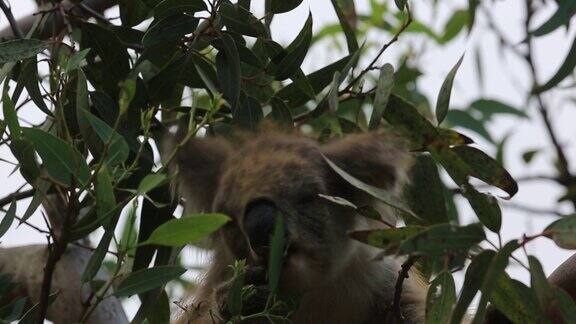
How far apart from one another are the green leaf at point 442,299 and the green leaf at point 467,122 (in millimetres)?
2215

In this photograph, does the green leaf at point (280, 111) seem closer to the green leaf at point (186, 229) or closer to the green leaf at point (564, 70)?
the green leaf at point (564, 70)

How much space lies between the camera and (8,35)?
10.8ft

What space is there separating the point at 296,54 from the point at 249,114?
0.59 feet

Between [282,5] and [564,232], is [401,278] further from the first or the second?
[282,5]

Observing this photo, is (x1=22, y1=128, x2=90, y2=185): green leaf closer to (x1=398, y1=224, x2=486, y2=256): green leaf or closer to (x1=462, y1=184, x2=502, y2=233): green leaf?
(x1=398, y1=224, x2=486, y2=256): green leaf

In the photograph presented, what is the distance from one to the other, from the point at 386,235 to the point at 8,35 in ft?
6.03

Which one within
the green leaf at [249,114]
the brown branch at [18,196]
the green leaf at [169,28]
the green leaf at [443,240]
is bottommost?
the green leaf at [443,240]

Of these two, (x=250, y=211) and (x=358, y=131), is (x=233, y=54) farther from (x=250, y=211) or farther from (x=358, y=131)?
(x=358, y=131)

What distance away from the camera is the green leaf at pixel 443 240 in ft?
5.60

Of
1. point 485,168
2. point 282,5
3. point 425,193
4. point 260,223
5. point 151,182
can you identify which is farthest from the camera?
point 425,193

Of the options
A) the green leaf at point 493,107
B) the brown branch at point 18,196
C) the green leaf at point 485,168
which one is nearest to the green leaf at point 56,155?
the brown branch at point 18,196

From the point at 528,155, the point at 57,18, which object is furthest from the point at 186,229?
the point at 528,155

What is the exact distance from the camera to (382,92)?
2.27 meters

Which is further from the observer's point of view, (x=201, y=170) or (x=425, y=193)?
(x=201, y=170)
